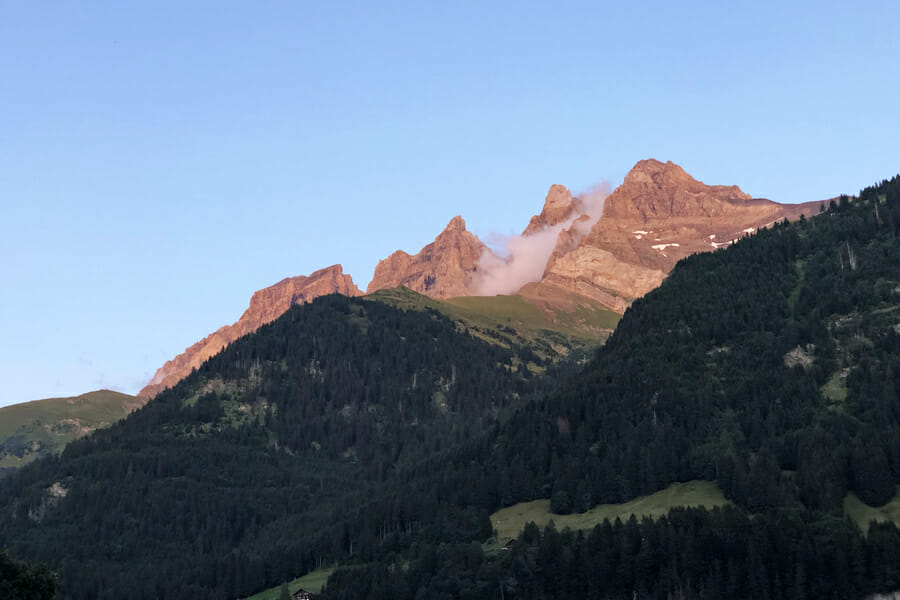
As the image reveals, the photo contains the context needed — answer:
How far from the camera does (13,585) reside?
344ft

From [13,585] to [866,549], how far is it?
155045 mm

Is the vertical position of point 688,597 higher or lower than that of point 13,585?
lower

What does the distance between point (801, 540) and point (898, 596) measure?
2008cm

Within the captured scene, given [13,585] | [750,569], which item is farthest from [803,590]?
[13,585]

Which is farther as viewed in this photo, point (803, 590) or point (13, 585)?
point (803, 590)

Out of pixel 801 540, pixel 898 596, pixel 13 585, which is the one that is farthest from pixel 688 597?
pixel 13 585

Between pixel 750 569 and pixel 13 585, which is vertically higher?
pixel 13 585

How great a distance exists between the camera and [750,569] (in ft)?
638

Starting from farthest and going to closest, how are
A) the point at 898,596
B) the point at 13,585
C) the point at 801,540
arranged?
1. the point at 801,540
2. the point at 898,596
3. the point at 13,585

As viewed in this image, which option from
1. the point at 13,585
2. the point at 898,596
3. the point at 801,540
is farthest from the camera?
the point at 801,540

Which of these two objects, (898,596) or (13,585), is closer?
(13,585)

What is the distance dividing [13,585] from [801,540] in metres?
150

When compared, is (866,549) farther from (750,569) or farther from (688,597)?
(688,597)

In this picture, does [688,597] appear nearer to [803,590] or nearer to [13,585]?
[803,590]
